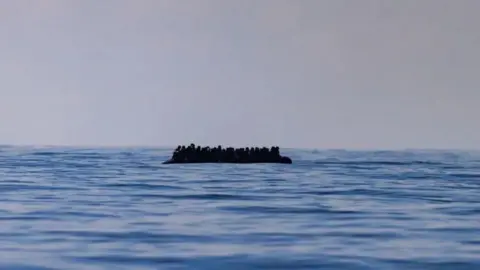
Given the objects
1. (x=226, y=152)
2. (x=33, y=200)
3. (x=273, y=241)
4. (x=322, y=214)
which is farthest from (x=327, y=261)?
(x=226, y=152)

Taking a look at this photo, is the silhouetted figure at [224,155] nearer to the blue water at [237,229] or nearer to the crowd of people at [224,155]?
the crowd of people at [224,155]

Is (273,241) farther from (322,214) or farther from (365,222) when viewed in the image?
(322,214)

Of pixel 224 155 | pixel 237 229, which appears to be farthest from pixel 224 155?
pixel 237 229

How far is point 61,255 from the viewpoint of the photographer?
25.7 meters

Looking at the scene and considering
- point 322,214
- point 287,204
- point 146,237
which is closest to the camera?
point 146,237

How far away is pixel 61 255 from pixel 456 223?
16.3m

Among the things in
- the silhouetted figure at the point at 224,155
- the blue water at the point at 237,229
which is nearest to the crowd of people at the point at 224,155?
the silhouetted figure at the point at 224,155

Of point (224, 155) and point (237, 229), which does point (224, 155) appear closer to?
point (224, 155)

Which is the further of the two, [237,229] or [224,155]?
[224,155]

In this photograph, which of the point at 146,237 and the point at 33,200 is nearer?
the point at 146,237

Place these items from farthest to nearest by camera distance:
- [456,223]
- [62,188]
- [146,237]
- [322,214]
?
1. [62,188]
2. [322,214]
3. [456,223]
4. [146,237]

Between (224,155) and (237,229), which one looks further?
(224,155)

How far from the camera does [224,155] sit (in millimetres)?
113750

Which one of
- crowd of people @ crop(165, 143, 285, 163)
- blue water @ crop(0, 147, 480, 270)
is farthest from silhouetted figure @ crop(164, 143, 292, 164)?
blue water @ crop(0, 147, 480, 270)
